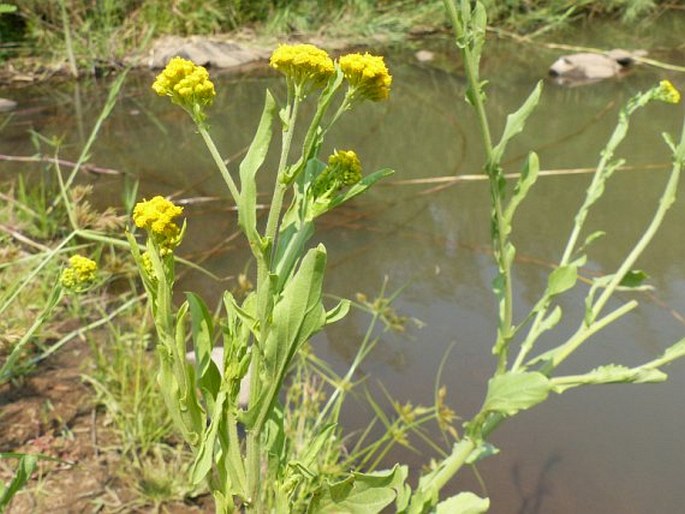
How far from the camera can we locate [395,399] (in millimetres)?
1673

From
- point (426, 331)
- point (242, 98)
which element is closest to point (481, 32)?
point (426, 331)

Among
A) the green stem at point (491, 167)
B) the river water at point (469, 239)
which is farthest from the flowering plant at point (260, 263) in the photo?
the river water at point (469, 239)

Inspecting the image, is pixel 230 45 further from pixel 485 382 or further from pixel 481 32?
pixel 481 32

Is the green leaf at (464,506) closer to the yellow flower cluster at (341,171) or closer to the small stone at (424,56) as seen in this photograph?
the yellow flower cluster at (341,171)

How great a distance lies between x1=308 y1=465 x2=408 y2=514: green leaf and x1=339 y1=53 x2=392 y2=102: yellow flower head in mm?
362

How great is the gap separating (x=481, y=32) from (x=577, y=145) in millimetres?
2372

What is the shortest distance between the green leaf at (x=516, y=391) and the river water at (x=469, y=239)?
61 cm

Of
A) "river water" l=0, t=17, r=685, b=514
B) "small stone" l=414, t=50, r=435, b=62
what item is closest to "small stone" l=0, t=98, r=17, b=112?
"river water" l=0, t=17, r=685, b=514

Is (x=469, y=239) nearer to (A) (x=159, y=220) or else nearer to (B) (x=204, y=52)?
(A) (x=159, y=220)

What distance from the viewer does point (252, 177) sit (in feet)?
2.23

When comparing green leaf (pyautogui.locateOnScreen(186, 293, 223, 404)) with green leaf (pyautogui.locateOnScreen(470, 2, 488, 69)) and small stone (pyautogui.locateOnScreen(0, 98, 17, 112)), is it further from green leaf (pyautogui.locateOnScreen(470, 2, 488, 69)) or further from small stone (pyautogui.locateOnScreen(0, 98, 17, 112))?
small stone (pyautogui.locateOnScreen(0, 98, 17, 112))

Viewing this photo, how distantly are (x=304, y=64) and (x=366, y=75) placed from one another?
57mm

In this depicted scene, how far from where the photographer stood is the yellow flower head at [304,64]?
669 mm

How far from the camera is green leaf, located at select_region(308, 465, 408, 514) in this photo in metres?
0.78
